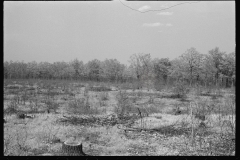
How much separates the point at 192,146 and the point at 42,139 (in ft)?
12.2

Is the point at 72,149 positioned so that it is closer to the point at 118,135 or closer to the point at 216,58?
the point at 118,135

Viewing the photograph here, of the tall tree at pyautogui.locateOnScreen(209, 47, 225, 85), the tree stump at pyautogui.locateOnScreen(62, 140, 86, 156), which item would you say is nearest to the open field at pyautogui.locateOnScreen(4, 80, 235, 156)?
the tree stump at pyautogui.locateOnScreen(62, 140, 86, 156)

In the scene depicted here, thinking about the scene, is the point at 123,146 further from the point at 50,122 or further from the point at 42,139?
the point at 50,122

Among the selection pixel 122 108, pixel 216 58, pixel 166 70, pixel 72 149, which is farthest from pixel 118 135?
pixel 166 70

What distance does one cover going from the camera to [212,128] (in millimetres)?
7711

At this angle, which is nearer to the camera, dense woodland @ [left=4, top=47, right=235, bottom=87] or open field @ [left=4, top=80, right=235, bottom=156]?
open field @ [left=4, top=80, right=235, bottom=156]

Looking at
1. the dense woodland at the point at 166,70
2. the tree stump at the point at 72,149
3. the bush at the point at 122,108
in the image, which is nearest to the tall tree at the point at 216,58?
the dense woodland at the point at 166,70

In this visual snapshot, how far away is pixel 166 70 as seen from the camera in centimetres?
4775

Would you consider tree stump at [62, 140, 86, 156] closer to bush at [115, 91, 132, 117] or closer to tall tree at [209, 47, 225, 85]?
bush at [115, 91, 132, 117]

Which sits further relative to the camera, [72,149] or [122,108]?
[122,108]

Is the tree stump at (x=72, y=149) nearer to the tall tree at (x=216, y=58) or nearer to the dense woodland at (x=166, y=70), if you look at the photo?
the dense woodland at (x=166, y=70)

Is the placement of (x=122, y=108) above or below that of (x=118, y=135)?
above

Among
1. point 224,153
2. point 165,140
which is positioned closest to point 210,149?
point 224,153

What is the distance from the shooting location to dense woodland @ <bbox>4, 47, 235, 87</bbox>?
36.6m
